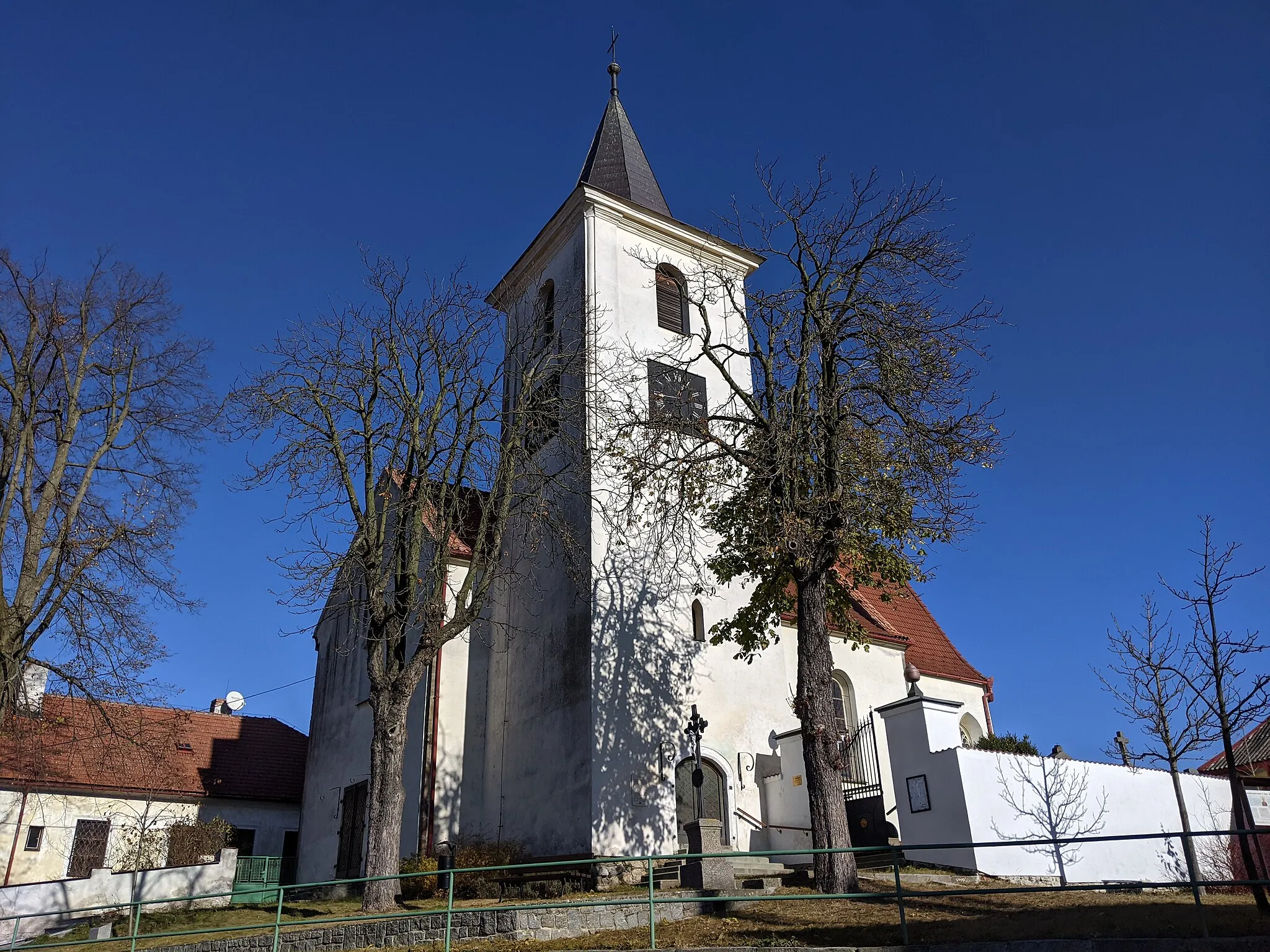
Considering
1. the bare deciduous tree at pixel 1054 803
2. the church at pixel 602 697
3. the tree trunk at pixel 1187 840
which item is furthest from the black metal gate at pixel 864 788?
the tree trunk at pixel 1187 840

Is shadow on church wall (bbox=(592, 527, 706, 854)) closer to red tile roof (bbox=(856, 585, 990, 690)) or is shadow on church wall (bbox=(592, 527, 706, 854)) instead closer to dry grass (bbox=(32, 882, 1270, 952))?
dry grass (bbox=(32, 882, 1270, 952))

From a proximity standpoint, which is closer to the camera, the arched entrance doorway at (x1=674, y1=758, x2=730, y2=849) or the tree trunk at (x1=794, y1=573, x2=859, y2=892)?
the tree trunk at (x1=794, y1=573, x2=859, y2=892)

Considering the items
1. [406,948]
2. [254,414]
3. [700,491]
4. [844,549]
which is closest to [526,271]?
[254,414]

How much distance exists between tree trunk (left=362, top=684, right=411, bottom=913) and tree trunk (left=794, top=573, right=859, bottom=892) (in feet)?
20.5

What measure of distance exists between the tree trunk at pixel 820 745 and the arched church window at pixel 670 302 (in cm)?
1075

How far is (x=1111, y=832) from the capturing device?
1744 cm

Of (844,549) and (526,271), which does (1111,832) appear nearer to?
(844,549)

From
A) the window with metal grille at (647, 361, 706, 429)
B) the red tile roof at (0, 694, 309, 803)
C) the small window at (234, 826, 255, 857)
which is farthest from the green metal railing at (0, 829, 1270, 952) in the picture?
the window with metal grille at (647, 361, 706, 429)

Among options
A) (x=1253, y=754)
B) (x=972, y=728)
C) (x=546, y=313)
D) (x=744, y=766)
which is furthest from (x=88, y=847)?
(x=1253, y=754)

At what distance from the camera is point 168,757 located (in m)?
27.1

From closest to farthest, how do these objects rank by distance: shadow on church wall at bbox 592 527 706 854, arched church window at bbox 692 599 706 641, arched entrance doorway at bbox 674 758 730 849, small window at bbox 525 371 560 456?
1. shadow on church wall at bbox 592 527 706 854
2. arched entrance doorway at bbox 674 758 730 849
3. arched church window at bbox 692 599 706 641
4. small window at bbox 525 371 560 456

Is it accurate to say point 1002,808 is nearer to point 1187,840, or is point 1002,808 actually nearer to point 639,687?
point 639,687

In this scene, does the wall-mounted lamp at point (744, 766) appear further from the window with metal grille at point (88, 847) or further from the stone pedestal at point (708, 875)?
the window with metal grille at point (88, 847)

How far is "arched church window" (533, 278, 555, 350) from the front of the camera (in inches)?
971
